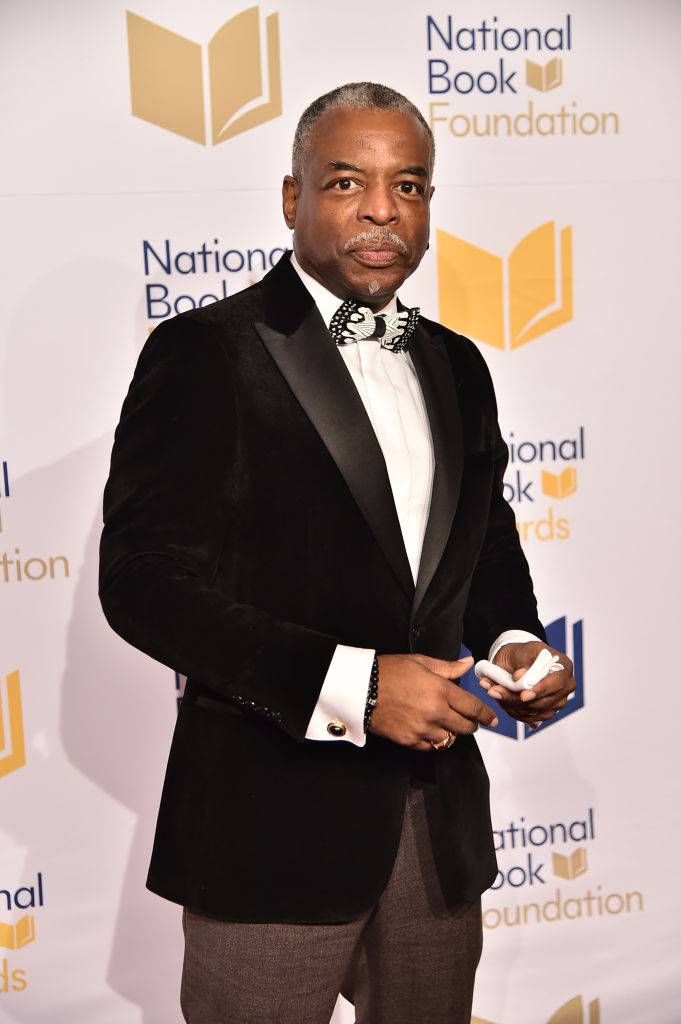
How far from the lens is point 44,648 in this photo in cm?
264

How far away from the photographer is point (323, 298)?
5.32ft

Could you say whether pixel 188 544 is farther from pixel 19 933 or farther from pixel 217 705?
pixel 19 933

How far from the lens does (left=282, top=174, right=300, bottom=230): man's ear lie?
1681 millimetres

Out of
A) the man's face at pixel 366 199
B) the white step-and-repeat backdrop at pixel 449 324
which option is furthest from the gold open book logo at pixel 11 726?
the man's face at pixel 366 199

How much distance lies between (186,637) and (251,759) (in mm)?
254

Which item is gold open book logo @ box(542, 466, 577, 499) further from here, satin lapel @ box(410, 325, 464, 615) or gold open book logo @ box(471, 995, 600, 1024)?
gold open book logo @ box(471, 995, 600, 1024)

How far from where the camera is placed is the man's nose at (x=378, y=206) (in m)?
1.55

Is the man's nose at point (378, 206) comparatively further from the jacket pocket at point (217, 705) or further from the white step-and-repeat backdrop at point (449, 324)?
the white step-and-repeat backdrop at point (449, 324)

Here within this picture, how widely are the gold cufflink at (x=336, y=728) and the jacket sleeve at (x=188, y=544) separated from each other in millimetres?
37

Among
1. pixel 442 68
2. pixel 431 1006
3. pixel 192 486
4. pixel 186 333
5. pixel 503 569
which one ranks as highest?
pixel 442 68

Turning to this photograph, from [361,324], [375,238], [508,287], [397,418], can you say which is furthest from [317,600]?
[508,287]

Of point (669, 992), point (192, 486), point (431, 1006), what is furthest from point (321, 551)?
point (669, 992)

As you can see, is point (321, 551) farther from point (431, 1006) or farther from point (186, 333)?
point (431, 1006)

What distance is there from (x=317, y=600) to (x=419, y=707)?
0.23 meters
